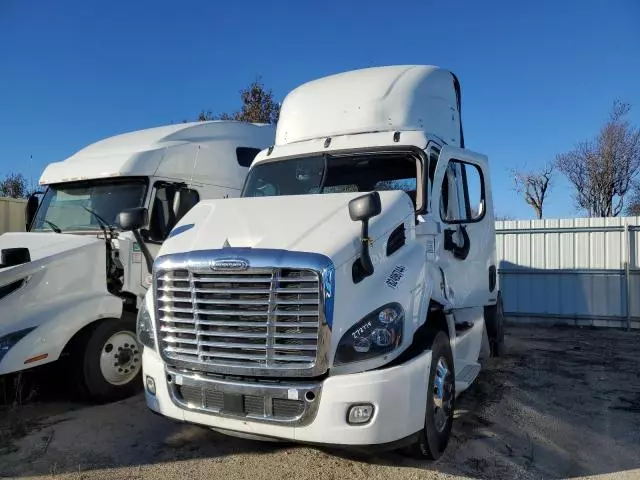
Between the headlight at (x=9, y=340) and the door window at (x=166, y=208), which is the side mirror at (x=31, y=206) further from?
the headlight at (x=9, y=340)

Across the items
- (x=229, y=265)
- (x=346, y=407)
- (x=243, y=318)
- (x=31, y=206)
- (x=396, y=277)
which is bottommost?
(x=346, y=407)

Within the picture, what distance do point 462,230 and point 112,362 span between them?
13.2ft

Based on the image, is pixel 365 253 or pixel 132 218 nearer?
pixel 365 253

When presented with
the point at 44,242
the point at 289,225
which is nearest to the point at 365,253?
the point at 289,225

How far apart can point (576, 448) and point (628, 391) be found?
2350 mm

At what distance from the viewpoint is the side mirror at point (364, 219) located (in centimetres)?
353

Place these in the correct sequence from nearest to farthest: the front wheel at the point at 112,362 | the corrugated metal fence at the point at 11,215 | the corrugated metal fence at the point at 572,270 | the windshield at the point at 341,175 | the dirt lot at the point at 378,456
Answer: the dirt lot at the point at 378,456 < the windshield at the point at 341,175 < the front wheel at the point at 112,362 < the corrugated metal fence at the point at 572,270 < the corrugated metal fence at the point at 11,215

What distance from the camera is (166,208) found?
262 inches

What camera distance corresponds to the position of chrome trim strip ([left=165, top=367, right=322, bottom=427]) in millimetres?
3377

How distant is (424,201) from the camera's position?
4.60m

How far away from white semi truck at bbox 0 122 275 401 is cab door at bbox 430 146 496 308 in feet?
8.79

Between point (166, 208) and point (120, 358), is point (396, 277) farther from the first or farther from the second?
point (166, 208)

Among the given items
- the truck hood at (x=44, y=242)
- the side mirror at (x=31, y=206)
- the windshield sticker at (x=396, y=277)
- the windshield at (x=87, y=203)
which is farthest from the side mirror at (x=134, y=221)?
the side mirror at (x=31, y=206)

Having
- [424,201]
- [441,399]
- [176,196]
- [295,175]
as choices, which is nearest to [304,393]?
[441,399]
